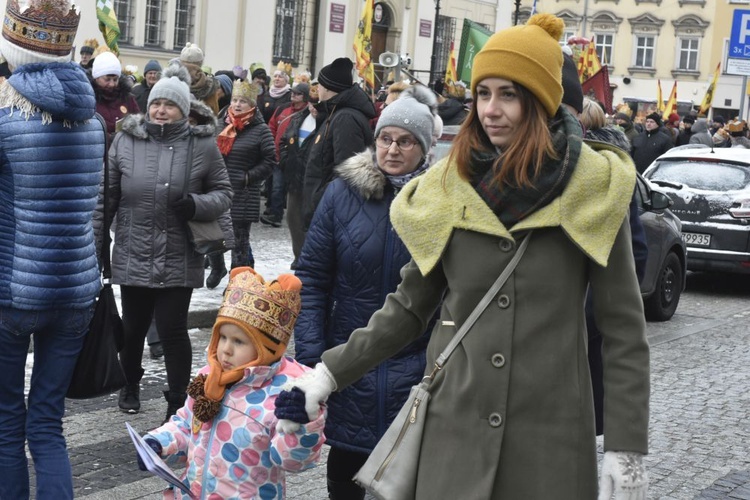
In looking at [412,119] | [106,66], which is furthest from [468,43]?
[412,119]

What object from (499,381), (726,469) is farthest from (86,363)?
(726,469)

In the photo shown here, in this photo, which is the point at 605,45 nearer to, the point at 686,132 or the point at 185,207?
the point at 686,132

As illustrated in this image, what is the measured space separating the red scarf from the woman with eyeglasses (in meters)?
6.38

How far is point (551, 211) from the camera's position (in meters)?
3.12

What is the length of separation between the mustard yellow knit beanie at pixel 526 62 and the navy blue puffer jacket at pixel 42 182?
2.13 meters

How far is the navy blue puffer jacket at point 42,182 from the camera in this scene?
4848 millimetres

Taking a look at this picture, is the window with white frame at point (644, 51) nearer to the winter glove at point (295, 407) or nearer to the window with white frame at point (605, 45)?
the window with white frame at point (605, 45)

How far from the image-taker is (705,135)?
82.9 ft

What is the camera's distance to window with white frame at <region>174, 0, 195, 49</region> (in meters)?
28.6

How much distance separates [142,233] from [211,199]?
16.0 inches

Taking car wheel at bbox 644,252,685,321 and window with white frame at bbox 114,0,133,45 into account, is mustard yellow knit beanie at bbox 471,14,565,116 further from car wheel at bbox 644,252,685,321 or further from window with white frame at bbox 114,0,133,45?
window with white frame at bbox 114,0,133,45

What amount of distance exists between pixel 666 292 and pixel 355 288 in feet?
27.9

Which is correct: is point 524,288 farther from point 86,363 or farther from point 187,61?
point 187,61

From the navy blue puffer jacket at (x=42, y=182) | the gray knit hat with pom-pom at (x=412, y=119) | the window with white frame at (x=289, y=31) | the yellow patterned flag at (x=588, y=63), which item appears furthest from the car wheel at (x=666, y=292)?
the window with white frame at (x=289, y=31)
